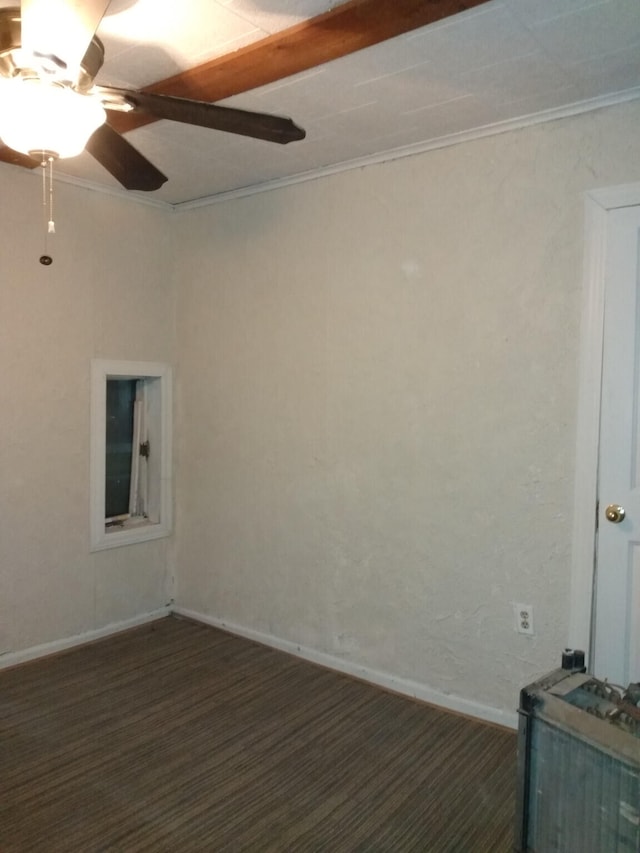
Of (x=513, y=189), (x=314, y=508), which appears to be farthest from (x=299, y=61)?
(x=314, y=508)

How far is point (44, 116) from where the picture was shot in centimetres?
156

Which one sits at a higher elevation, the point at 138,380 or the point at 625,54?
the point at 625,54

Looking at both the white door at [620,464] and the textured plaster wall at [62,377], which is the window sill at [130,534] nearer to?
the textured plaster wall at [62,377]

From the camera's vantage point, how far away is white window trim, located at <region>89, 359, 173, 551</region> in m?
3.65

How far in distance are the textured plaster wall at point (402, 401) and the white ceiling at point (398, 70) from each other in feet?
0.62

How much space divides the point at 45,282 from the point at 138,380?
88 centimetres

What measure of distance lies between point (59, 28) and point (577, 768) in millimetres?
2146

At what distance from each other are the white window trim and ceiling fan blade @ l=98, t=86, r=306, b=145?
2105mm

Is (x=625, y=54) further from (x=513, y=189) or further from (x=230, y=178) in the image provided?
(x=230, y=178)

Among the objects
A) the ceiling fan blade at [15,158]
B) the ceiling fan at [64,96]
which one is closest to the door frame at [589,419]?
the ceiling fan at [64,96]

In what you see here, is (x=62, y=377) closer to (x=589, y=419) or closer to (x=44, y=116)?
(x=44, y=116)

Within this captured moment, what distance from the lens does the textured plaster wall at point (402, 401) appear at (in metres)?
2.64

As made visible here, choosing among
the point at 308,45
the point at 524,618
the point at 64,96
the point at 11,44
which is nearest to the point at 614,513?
the point at 524,618

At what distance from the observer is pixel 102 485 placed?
3697 millimetres
